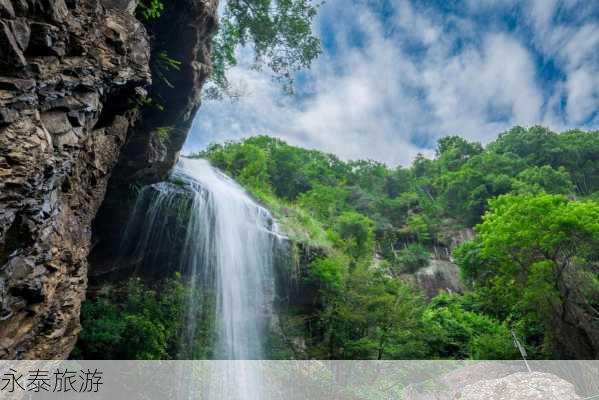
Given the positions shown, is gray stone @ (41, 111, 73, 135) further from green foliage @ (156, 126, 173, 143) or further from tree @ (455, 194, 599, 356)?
tree @ (455, 194, 599, 356)

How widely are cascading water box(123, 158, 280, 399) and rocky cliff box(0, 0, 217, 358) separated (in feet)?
12.8

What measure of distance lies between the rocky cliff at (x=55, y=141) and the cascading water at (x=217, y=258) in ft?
12.8

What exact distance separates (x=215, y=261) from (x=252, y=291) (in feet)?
5.48

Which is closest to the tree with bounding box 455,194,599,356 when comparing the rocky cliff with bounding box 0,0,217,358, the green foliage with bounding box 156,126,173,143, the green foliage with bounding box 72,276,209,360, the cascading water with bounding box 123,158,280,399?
the cascading water with bounding box 123,158,280,399

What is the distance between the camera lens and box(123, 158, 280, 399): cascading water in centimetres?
998

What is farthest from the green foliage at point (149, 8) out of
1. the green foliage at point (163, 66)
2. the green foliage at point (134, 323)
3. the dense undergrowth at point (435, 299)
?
the dense undergrowth at point (435, 299)

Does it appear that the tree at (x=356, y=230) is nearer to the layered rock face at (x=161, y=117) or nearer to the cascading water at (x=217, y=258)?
the cascading water at (x=217, y=258)

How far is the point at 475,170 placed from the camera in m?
31.4

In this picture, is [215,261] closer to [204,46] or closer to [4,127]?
[204,46]

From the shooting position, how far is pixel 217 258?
11148mm

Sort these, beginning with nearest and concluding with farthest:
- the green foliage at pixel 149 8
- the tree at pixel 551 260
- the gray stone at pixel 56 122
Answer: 1. the gray stone at pixel 56 122
2. the green foliage at pixel 149 8
3. the tree at pixel 551 260

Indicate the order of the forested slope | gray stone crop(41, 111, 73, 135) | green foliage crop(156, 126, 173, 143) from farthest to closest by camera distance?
1. the forested slope
2. green foliage crop(156, 126, 173, 143)
3. gray stone crop(41, 111, 73, 135)

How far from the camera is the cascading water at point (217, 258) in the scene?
9984 millimetres

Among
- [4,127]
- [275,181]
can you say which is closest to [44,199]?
[4,127]
